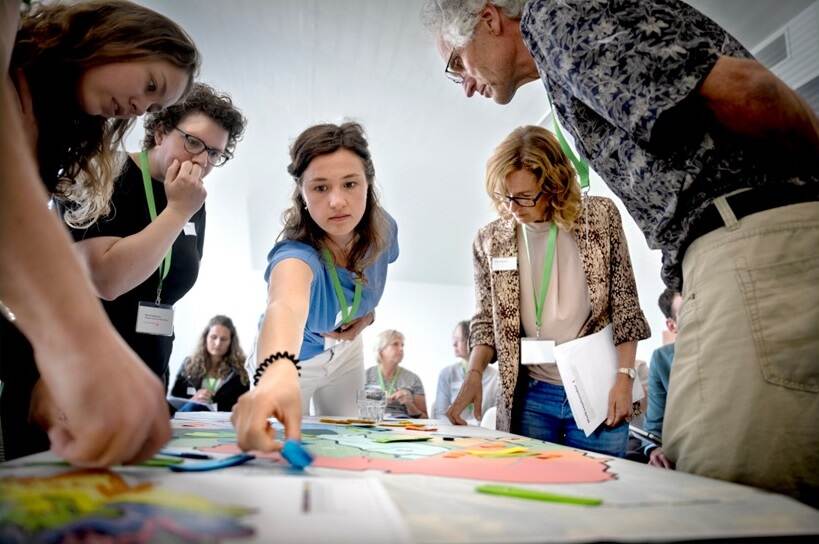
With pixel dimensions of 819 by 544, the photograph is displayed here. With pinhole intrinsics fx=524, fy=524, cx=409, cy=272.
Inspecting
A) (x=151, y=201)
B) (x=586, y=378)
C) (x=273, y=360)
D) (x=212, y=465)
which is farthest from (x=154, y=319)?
(x=586, y=378)

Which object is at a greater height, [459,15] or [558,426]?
[459,15]

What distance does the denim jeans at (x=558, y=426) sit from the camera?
1410 millimetres

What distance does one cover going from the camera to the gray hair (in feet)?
3.77

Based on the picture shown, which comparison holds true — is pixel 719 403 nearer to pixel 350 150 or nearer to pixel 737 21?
pixel 350 150

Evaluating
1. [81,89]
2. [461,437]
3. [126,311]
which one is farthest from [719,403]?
[126,311]

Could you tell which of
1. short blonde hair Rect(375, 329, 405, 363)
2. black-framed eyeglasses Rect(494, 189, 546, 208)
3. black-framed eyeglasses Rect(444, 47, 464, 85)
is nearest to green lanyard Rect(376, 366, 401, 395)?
short blonde hair Rect(375, 329, 405, 363)

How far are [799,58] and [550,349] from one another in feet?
7.43

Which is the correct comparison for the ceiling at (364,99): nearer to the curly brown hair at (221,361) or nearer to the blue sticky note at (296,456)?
the curly brown hair at (221,361)

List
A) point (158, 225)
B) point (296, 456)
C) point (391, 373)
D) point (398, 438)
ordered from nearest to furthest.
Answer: point (296, 456), point (398, 438), point (158, 225), point (391, 373)

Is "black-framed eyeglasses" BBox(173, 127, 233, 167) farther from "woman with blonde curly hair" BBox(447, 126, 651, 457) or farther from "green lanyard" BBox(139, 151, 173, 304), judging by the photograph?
"woman with blonde curly hair" BBox(447, 126, 651, 457)

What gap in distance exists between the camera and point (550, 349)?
1.47 metres

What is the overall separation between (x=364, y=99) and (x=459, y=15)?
2645 mm

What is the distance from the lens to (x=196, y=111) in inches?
61.2

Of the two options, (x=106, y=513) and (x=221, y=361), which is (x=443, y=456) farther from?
(x=221, y=361)
